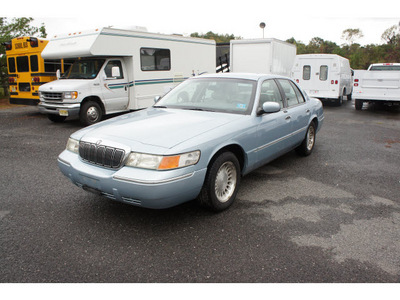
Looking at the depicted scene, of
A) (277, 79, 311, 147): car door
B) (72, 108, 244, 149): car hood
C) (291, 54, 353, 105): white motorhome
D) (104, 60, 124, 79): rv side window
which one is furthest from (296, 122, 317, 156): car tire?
(291, 54, 353, 105): white motorhome

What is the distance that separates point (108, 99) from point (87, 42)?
1733 mm

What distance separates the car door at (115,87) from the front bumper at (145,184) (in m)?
7.27

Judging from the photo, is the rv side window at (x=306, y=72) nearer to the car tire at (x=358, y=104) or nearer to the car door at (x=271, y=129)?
the car tire at (x=358, y=104)

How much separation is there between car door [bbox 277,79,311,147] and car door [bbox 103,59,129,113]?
628cm

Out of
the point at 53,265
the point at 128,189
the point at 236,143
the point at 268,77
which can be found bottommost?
the point at 53,265

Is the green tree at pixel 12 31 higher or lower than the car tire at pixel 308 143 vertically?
higher

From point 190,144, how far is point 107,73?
7.76m

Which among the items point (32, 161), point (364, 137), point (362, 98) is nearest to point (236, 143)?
point (32, 161)

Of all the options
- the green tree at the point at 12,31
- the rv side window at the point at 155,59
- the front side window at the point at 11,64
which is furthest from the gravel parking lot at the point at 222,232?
the green tree at the point at 12,31

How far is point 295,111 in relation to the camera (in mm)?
5512

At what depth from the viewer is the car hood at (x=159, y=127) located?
3.50m

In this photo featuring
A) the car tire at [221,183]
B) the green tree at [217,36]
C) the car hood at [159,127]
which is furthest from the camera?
the green tree at [217,36]

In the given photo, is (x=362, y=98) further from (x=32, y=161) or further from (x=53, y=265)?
(x=53, y=265)

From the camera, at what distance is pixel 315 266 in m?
2.94
